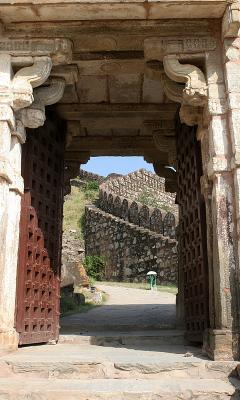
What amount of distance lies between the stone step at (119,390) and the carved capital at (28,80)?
9.07ft

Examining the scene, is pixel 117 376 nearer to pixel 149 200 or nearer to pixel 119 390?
pixel 119 390

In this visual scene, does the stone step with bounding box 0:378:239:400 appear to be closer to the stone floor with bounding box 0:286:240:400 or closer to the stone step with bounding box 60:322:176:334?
the stone floor with bounding box 0:286:240:400

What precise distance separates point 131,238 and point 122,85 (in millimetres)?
13071

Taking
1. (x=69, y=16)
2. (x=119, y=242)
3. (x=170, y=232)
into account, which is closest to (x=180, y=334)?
(x=69, y=16)

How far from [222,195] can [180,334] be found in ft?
8.52

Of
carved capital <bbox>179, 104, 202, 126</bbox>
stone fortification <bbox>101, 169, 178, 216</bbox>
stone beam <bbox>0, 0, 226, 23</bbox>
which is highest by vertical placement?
stone fortification <bbox>101, 169, 178, 216</bbox>

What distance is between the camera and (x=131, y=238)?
18984mm

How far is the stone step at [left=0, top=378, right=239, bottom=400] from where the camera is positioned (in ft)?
10.4

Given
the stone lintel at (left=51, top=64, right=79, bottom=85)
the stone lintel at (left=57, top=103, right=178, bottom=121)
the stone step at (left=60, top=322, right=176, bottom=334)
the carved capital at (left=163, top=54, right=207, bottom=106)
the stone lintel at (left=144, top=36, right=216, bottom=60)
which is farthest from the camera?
the stone step at (left=60, top=322, right=176, bottom=334)

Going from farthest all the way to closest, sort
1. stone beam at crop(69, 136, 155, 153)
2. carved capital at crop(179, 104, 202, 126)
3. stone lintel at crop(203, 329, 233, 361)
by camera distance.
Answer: stone beam at crop(69, 136, 155, 153)
carved capital at crop(179, 104, 202, 126)
stone lintel at crop(203, 329, 233, 361)

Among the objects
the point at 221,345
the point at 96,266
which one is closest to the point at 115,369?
the point at 221,345

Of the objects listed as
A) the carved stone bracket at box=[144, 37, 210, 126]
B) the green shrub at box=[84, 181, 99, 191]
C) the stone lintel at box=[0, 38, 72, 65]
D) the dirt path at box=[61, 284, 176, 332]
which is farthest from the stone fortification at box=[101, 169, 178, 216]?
the stone lintel at box=[0, 38, 72, 65]

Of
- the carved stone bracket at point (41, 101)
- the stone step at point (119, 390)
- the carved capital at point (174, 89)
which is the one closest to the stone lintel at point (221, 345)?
the stone step at point (119, 390)

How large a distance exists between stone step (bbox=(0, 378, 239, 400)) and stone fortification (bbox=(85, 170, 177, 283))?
12768 mm
